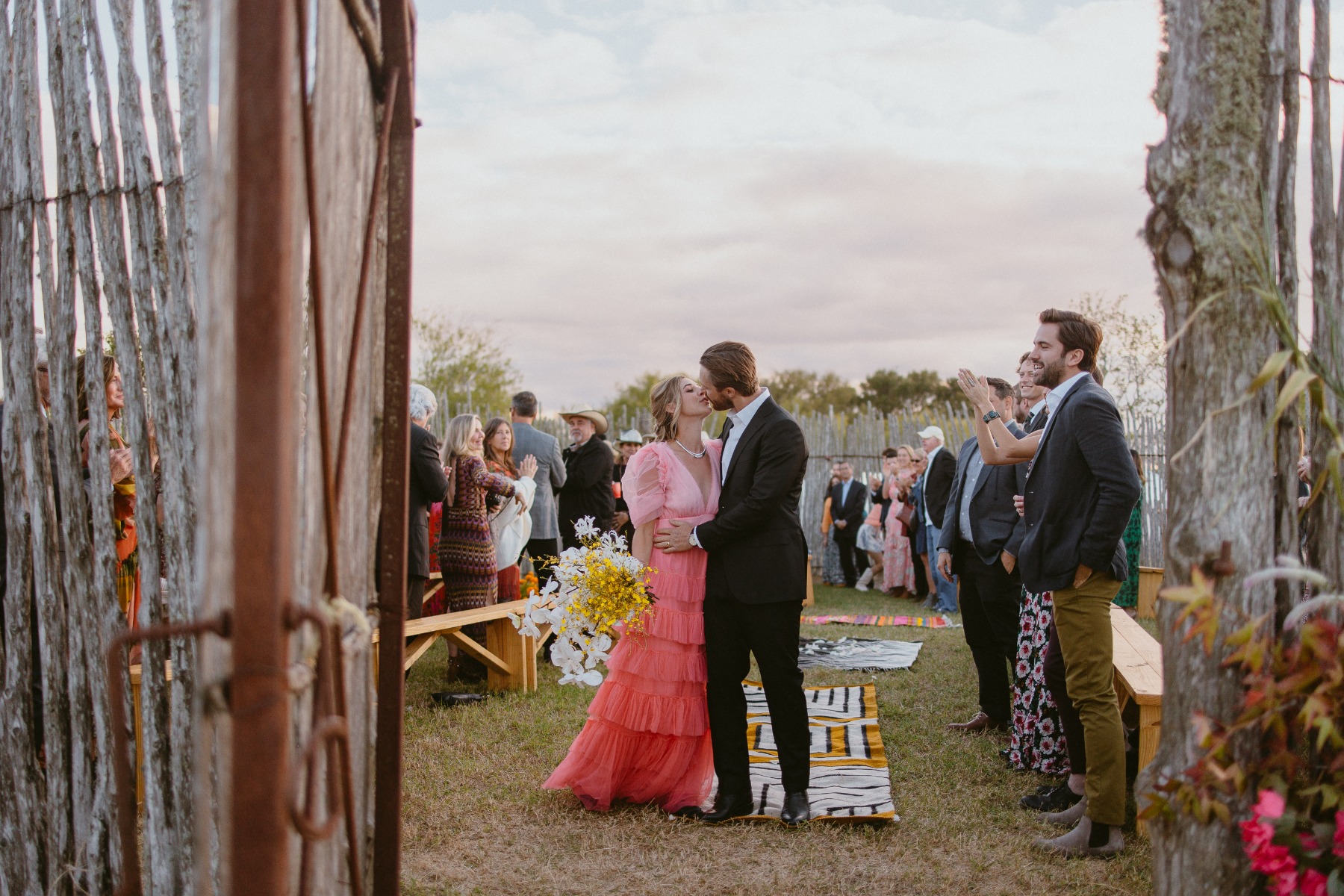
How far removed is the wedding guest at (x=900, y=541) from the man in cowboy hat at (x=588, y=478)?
17.0ft

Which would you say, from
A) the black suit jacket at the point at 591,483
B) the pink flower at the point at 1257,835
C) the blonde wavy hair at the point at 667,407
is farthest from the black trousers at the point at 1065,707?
the black suit jacket at the point at 591,483

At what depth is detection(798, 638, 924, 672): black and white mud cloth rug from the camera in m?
7.61

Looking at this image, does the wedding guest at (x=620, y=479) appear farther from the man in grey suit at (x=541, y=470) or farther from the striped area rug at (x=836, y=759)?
the striped area rug at (x=836, y=759)

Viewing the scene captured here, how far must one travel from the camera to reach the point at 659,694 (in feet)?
13.9

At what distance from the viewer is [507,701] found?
6215 mm

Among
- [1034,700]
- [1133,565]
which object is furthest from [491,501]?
[1133,565]

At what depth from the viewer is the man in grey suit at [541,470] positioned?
812cm

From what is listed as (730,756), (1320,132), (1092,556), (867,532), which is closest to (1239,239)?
(1320,132)

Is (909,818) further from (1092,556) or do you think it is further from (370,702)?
(370,702)

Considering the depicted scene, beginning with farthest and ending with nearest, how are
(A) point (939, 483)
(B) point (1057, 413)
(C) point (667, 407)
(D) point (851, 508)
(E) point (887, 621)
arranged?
(D) point (851, 508), (E) point (887, 621), (A) point (939, 483), (C) point (667, 407), (B) point (1057, 413)

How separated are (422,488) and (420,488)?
0.01m

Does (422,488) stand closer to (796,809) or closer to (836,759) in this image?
(836,759)

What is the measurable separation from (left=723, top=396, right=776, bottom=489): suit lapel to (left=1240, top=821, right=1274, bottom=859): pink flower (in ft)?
8.25

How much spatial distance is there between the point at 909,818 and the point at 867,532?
9.47 meters
